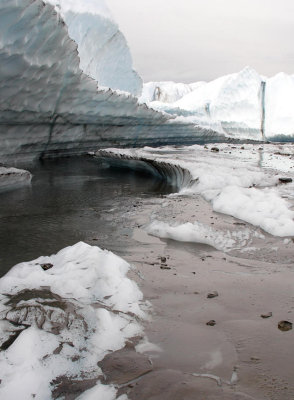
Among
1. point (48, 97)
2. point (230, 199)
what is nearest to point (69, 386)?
point (230, 199)

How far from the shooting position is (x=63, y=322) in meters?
2.42

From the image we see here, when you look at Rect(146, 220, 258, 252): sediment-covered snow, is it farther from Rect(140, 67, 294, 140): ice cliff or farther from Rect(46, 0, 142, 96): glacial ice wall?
Rect(140, 67, 294, 140): ice cliff

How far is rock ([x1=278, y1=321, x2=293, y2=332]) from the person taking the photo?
2.37 m

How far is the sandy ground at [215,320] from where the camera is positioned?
1.86m

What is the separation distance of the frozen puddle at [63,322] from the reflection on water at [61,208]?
0.81 metres

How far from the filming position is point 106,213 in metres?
6.50

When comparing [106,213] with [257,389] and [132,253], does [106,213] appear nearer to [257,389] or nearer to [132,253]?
[132,253]

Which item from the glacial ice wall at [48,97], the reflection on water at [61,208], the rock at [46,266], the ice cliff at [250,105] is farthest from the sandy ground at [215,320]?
the ice cliff at [250,105]

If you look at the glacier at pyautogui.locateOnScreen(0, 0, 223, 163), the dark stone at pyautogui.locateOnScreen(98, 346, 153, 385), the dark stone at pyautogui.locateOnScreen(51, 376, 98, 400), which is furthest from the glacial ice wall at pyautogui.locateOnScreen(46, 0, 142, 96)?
the dark stone at pyautogui.locateOnScreen(51, 376, 98, 400)

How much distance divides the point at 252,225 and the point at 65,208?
3.57m

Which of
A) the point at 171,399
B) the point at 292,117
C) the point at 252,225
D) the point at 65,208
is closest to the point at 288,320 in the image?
the point at 171,399

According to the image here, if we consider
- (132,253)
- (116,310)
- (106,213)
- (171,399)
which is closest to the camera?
(171,399)

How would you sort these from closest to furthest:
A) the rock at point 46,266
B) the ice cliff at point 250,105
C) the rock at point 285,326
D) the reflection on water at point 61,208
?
the rock at point 285,326 → the rock at point 46,266 → the reflection on water at point 61,208 → the ice cliff at point 250,105

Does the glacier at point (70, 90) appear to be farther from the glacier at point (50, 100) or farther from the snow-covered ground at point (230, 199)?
the snow-covered ground at point (230, 199)
